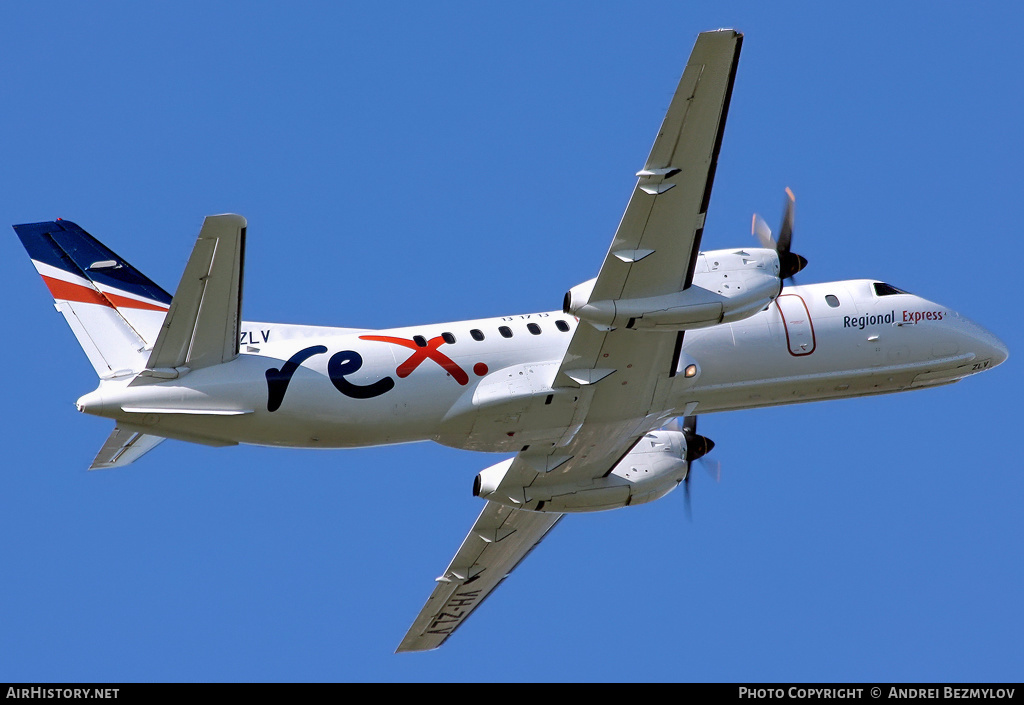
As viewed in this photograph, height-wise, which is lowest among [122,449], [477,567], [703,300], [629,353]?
[477,567]

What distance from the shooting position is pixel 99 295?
25.9 m

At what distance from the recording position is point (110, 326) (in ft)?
83.2

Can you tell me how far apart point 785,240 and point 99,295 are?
45.3 ft

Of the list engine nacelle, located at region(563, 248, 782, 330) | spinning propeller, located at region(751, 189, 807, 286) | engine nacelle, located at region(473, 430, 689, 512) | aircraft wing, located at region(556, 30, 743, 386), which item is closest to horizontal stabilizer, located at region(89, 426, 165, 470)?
engine nacelle, located at region(473, 430, 689, 512)

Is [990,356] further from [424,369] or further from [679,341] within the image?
[424,369]

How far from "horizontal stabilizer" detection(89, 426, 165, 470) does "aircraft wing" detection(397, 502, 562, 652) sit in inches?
352

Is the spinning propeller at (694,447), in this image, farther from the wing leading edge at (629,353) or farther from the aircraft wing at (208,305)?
the aircraft wing at (208,305)

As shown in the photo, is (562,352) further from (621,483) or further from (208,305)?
(208,305)

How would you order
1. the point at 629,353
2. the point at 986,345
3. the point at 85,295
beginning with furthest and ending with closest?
the point at 986,345 < the point at 85,295 < the point at 629,353

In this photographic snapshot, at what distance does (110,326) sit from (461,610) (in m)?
12.5

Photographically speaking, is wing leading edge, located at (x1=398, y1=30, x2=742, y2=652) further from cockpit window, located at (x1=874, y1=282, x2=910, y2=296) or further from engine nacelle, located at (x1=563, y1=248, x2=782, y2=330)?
cockpit window, located at (x1=874, y1=282, x2=910, y2=296)

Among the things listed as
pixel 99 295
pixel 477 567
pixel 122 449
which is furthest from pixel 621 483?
pixel 99 295

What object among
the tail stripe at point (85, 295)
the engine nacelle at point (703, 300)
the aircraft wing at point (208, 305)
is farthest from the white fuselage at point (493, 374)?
the tail stripe at point (85, 295)

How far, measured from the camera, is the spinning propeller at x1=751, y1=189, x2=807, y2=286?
2652 centimetres
